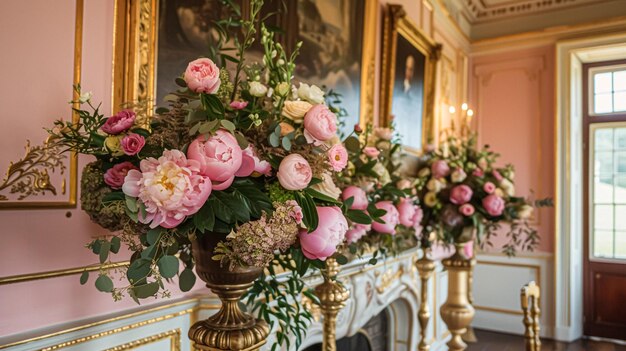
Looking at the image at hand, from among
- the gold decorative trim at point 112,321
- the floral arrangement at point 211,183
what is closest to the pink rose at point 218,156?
the floral arrangement at point 211,183

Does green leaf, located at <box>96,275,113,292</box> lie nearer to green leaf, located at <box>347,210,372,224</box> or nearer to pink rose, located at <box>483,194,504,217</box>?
green leaf, located at <box>347,210,372,224</box>

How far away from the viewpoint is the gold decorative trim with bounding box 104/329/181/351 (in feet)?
4.85

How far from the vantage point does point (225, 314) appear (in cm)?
112

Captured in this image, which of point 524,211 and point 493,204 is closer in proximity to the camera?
point 493,204

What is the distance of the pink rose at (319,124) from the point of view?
3.40ft

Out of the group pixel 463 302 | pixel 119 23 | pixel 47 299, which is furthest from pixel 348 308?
pixel 119 23

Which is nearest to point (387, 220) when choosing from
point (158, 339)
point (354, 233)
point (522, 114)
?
point (354, 233)

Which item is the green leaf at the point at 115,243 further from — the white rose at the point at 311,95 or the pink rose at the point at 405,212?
the pink rose at the point at 405,212

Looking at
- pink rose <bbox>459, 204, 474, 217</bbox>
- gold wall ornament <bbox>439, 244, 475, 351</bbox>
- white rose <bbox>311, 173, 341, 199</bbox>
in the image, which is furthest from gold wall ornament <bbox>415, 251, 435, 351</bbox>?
white rose <bbox>311, 173, 341, 199</bbox>

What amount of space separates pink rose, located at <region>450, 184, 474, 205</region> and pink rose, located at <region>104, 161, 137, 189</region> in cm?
203

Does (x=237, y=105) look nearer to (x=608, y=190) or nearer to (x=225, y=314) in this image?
(x=225, y=314)

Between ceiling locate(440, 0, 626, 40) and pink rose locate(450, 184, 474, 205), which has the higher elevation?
ceiling locate(440, 0, 626, 40)

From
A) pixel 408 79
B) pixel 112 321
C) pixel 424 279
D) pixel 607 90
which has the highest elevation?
pixel 607 90

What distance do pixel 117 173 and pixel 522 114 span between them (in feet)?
17.6
